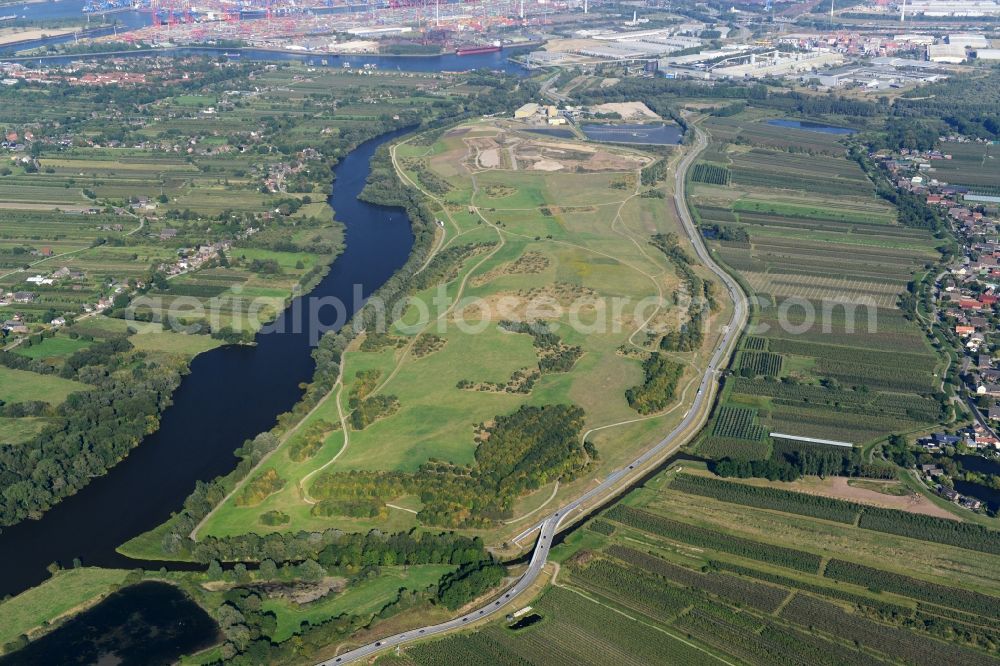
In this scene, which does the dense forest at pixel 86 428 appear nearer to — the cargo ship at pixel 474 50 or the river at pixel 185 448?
the river at pixel 185 448

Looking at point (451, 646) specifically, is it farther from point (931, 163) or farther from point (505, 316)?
point (931, 163)

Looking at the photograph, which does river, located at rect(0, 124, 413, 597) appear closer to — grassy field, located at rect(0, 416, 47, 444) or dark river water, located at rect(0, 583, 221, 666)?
dark river water, located at rect(0, 583, 221, 666)

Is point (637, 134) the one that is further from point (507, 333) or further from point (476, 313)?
point (507, 333)

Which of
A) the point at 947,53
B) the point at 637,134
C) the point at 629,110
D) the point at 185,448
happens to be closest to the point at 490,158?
the point at 637,134

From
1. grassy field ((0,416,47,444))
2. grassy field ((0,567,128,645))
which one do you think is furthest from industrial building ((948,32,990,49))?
grassy field ((0,567,128,645))

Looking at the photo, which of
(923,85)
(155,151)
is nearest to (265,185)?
(155,151)

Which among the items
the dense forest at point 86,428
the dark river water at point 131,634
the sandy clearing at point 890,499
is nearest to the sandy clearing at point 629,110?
the dense forest at point 86,428
